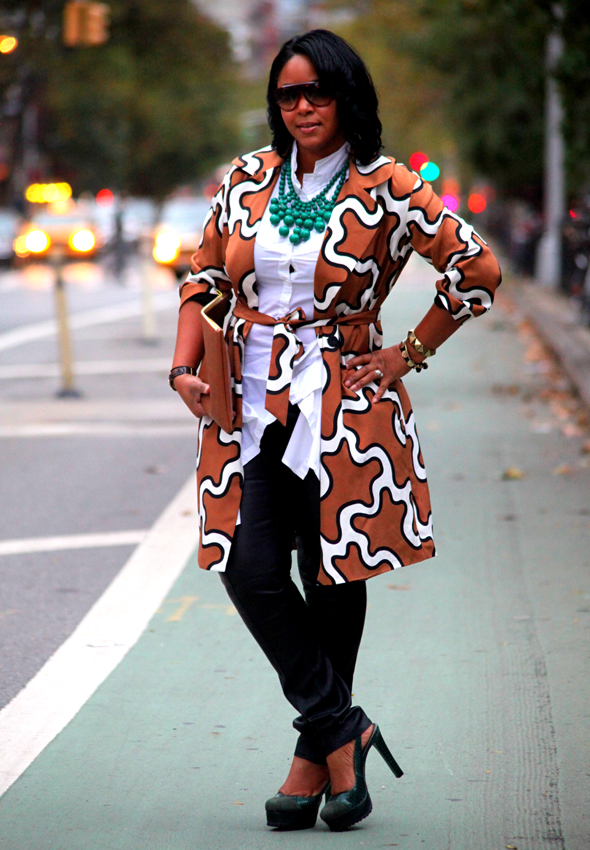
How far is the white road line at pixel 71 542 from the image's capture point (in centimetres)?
682

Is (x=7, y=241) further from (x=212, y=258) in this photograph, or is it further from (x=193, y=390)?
(x=193, y=390)

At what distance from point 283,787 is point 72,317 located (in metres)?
19.5

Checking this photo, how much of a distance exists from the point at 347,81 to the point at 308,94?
0.33ft

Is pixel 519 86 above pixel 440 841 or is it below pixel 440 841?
below

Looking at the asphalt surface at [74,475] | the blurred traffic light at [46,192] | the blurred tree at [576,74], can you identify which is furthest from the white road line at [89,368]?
the blurred traffic light at [46,192]

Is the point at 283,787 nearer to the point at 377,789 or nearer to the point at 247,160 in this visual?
Answer: the point at 377,789

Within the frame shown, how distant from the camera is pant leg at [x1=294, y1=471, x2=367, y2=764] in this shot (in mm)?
3465

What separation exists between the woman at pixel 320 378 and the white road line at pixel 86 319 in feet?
47.7

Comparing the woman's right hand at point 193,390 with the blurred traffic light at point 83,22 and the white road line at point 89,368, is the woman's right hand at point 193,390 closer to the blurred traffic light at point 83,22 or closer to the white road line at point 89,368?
the white road line at point 89,368

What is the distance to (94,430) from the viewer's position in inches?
426

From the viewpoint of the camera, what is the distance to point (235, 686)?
471 cm

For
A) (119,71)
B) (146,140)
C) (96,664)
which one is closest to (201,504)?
(96,664)

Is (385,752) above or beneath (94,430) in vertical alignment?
above

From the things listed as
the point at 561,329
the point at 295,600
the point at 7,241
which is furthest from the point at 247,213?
the point at 7,241
